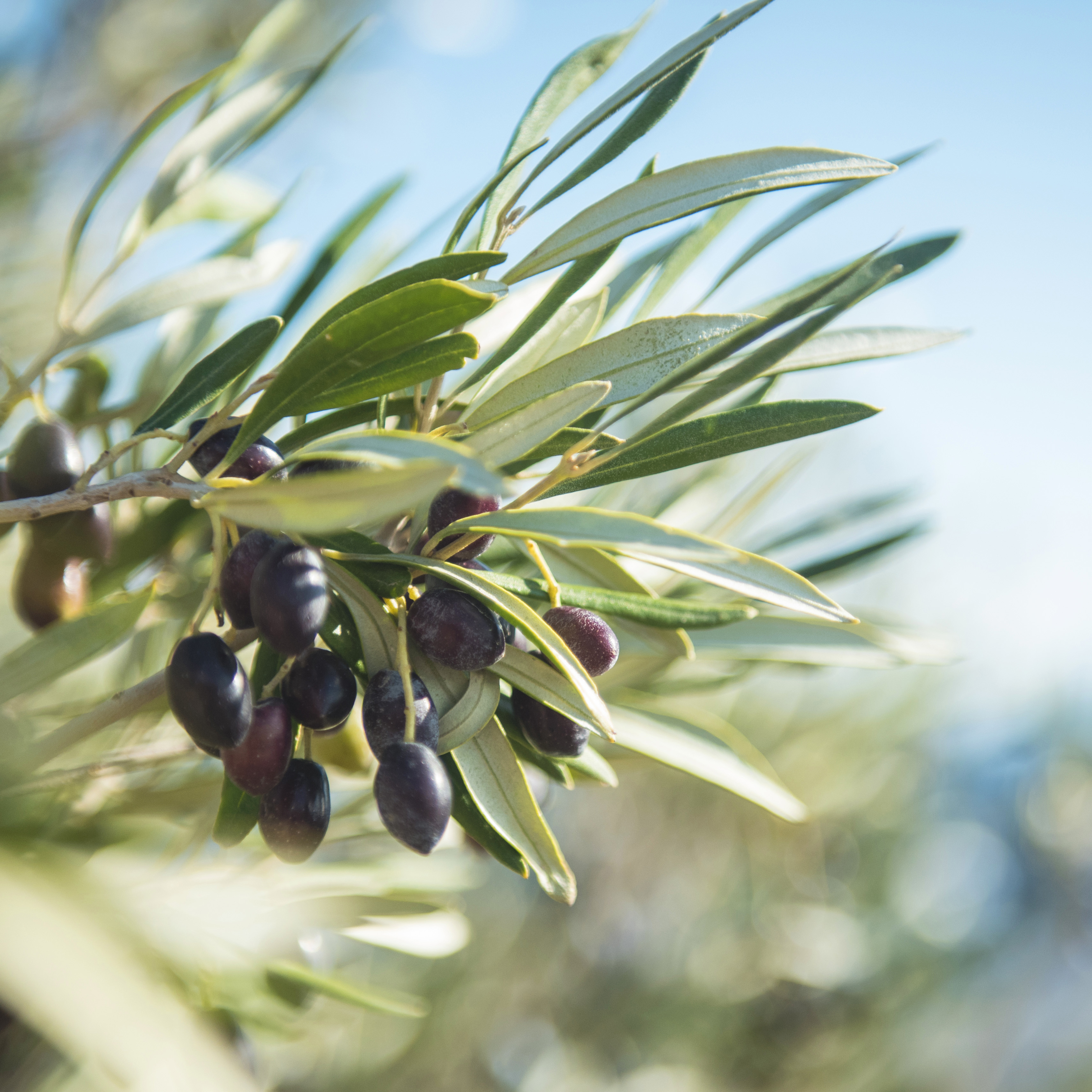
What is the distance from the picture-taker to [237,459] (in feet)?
1.30

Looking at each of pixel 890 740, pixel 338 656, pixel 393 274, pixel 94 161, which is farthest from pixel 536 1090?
pixel 94 161

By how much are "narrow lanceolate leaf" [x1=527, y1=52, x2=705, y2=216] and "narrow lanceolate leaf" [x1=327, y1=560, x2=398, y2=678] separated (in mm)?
205

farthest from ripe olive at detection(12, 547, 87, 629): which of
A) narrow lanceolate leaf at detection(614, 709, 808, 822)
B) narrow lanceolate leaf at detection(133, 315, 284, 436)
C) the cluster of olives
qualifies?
narrow lanceolate leaf at detection(614, 709, 808, 822)

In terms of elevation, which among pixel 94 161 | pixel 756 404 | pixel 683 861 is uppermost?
pixel 94 161

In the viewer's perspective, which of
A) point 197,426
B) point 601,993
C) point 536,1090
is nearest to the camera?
point 197,426

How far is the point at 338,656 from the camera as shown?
40 cm

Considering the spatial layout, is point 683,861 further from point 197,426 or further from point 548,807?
point 197,426

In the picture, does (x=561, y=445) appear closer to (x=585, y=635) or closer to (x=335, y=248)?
(x=585, y=635)

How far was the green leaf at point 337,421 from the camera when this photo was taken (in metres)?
0.43

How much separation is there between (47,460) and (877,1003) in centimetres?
177

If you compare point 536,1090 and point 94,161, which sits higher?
point 94,161

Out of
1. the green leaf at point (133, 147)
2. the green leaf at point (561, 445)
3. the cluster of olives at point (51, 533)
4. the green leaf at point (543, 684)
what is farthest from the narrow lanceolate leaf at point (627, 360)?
the green leaf at point (133, 147)

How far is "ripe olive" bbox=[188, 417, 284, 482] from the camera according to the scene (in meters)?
0.40

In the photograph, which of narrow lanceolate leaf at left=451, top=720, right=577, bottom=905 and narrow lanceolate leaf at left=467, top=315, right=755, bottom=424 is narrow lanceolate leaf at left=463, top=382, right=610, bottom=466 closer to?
narrow lanceolate leaf at left=467, top=315, right=755, bottom=424
